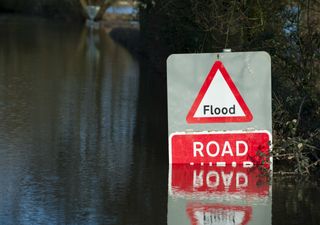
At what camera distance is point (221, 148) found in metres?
8.59

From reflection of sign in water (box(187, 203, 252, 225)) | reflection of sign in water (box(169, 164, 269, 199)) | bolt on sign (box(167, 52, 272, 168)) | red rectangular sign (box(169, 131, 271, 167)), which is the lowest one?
reflection of sign in water (box(187, 203, 252, 225))

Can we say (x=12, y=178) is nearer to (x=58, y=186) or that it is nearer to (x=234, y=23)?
(x=58, y=186)

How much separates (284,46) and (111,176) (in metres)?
3.94

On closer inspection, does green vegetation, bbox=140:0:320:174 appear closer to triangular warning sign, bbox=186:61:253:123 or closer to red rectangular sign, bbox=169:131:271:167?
red rectangular sign, bbox=169:131:271:167

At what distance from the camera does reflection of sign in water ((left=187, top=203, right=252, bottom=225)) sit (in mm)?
6606

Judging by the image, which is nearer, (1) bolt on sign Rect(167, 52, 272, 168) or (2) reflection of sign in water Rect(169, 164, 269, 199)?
(2) reflection of sign in water Rect(169, 164, 269, 199)

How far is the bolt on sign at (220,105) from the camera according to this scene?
849 cm

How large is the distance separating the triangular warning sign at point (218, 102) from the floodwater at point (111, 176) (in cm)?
57

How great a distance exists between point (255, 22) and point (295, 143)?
388 cm

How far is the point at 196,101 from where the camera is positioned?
852 centimetres

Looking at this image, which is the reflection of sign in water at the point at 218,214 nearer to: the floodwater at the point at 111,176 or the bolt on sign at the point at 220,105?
the floodwater at the point at 111,176

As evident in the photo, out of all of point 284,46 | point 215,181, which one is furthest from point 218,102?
point 284,46

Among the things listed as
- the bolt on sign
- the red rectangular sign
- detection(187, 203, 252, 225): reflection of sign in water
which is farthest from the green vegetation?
detection(187, 203, 252, 225): reflection of sign in water

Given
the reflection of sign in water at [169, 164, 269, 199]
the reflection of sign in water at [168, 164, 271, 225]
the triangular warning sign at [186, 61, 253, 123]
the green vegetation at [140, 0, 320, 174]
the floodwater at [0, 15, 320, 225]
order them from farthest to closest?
the green vegetation at [140, 0, 320, 174] → the triangular warning sign at [186, 61, 253, 123] → the reflection of sign in water at [169, 164, 269, 199] → the floodwater at [0, 15, 320, 225] → the reflection of sign in water at [168, 164, 271, 225]
